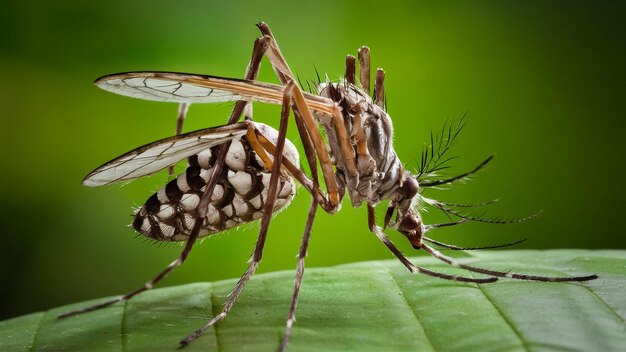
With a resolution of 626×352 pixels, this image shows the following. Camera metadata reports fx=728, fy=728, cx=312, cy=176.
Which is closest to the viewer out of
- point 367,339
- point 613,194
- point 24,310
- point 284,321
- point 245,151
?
point 367,339

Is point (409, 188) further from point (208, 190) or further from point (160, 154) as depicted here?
point (160, 154)

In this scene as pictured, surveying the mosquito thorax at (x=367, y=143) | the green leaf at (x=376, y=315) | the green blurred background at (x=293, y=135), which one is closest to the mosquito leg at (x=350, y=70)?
the mosquito thorax at (x=367, y=143)

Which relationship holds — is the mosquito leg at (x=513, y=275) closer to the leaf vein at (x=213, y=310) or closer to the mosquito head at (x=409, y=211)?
the mosquito head at (x=409, y=211)

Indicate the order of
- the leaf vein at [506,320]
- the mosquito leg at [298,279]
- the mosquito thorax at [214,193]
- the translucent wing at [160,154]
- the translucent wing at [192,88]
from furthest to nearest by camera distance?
1. the mosquito thorax at [214,193]
2. the translucent wing at [160,154]
3. the translucent wing at [192,88]
4. the mosquito leg at [298,279]
5. the leaf vein at [506,320]

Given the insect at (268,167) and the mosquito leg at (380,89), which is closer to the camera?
the insect at (268,167)

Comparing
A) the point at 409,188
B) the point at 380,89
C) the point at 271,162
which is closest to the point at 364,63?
the point at 380,89

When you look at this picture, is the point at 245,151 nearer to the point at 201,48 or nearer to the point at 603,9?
the point at 201,48

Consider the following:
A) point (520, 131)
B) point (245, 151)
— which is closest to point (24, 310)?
point (245, 151)
